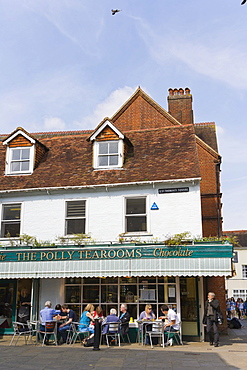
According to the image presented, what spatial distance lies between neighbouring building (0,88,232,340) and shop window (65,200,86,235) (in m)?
0.04

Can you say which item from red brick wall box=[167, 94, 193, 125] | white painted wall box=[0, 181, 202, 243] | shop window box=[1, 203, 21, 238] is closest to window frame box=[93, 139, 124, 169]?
white painted wall box=[0, 181, 202, 243]

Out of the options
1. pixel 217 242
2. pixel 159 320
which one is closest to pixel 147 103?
Result: pixel 217 242

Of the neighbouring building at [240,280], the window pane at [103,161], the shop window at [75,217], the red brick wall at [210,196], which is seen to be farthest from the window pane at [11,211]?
the neighbouring building at [240,280]

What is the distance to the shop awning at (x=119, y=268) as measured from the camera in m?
13.4

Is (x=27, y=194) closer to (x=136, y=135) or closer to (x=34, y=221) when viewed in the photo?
(x=34, y=221)

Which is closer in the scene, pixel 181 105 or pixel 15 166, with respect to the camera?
pixel 15 166

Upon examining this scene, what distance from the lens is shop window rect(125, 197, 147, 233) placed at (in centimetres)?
1564

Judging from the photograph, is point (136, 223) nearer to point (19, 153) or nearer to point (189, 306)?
point (189, 306)

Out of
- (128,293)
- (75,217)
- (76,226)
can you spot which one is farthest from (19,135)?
(128,293)

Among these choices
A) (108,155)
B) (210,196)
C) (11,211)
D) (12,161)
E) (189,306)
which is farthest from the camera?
(210,196)

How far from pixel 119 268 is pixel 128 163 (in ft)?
15.7

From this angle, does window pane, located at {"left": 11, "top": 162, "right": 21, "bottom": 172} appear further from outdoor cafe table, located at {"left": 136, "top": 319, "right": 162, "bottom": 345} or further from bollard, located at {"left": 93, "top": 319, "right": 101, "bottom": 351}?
outdoor cafe table, located at {"left": 136, "top": 319, "right": 162, "bottom": 345}

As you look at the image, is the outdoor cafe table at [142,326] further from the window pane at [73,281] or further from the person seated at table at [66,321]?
the window pane at [73,281]

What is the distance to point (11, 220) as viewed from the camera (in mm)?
16578
